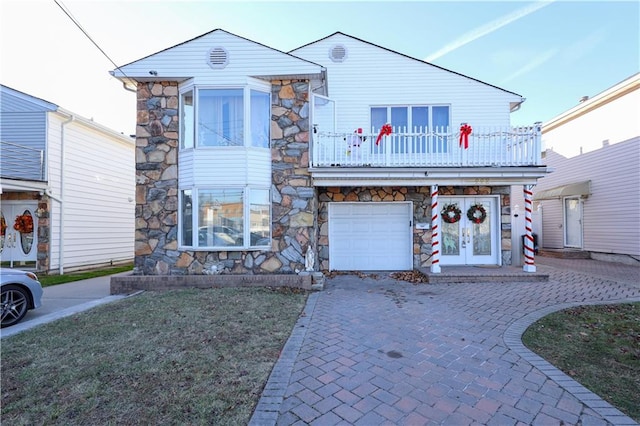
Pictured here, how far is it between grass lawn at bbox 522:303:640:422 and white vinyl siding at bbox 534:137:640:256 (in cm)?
726

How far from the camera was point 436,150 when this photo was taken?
881 cm

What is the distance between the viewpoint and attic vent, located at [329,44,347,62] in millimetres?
10234

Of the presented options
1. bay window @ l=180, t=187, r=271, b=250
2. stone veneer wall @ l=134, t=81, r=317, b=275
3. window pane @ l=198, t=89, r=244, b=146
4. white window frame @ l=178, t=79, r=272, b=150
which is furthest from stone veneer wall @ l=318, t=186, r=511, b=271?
window pane @ l=198, t=89, r=244, b=146

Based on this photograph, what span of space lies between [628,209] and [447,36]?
882cm

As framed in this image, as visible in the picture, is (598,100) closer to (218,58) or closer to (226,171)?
(218,58)

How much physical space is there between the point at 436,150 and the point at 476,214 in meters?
2.41

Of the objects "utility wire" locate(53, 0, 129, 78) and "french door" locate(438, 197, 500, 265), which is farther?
"french door" locate(438, 197, 500, 265)

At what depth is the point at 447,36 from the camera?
40.0ft

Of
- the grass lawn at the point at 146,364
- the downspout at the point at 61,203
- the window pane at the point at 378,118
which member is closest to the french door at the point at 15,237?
the downspout at the point at 61,203

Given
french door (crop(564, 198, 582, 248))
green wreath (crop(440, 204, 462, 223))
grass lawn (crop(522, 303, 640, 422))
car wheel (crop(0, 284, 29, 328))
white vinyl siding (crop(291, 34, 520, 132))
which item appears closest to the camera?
grass lawn (crop(522, 303, 640, 422))

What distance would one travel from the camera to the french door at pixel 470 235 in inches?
380

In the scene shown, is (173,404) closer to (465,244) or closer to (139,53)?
(139,53)

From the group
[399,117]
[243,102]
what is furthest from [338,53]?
[243,102]

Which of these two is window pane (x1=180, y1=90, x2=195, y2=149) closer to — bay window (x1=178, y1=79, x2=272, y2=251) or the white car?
bay window (x1=178, y1=79, x2=272, y2=251)
